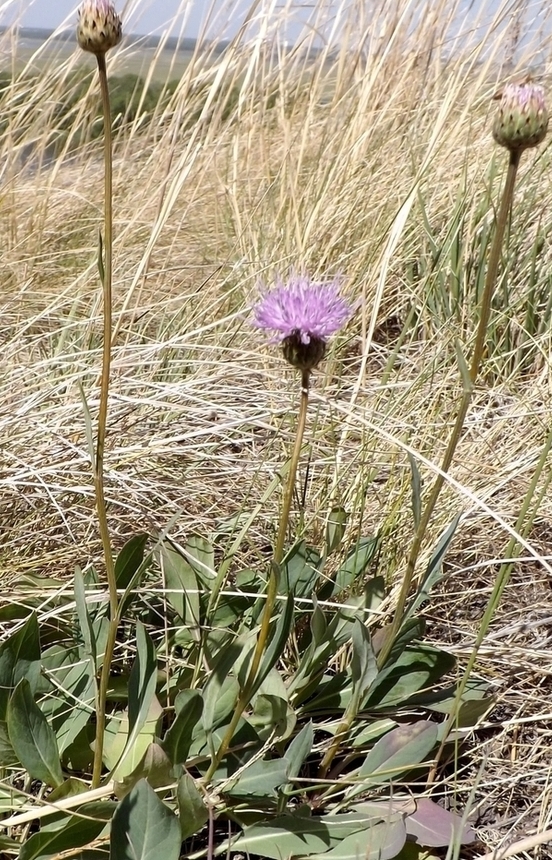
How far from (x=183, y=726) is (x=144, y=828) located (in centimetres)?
13

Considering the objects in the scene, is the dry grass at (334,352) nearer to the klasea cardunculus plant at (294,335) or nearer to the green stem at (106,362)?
the klasea cardunculus plant at (294,335)

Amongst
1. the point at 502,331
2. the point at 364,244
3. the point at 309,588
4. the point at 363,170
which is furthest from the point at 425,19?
the point at 309,588

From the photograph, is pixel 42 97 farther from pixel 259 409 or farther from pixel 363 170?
pixel 259 409

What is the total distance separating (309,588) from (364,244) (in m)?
1.10

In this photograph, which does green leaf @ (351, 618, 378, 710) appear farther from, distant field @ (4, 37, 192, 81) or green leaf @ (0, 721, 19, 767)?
distant field @ (4, 37, 192, 81)

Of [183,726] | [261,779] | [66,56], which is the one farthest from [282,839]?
[66,56]

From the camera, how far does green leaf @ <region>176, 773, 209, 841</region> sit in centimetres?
94

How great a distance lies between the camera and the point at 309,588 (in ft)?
4.23

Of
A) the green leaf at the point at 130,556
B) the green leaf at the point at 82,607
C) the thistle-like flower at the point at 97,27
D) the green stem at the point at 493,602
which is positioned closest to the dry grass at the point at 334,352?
the green stem at the point at 493,602

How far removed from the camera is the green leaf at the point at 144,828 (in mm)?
914

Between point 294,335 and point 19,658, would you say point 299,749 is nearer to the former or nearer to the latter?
point 19,658

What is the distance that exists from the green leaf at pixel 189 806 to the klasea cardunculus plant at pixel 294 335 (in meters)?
0.05

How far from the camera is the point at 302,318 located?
0.89 meters

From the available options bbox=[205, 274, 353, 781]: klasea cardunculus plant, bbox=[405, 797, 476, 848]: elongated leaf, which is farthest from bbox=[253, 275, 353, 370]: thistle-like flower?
bbox=[405, 797, 476, 848]: elongated leaf
